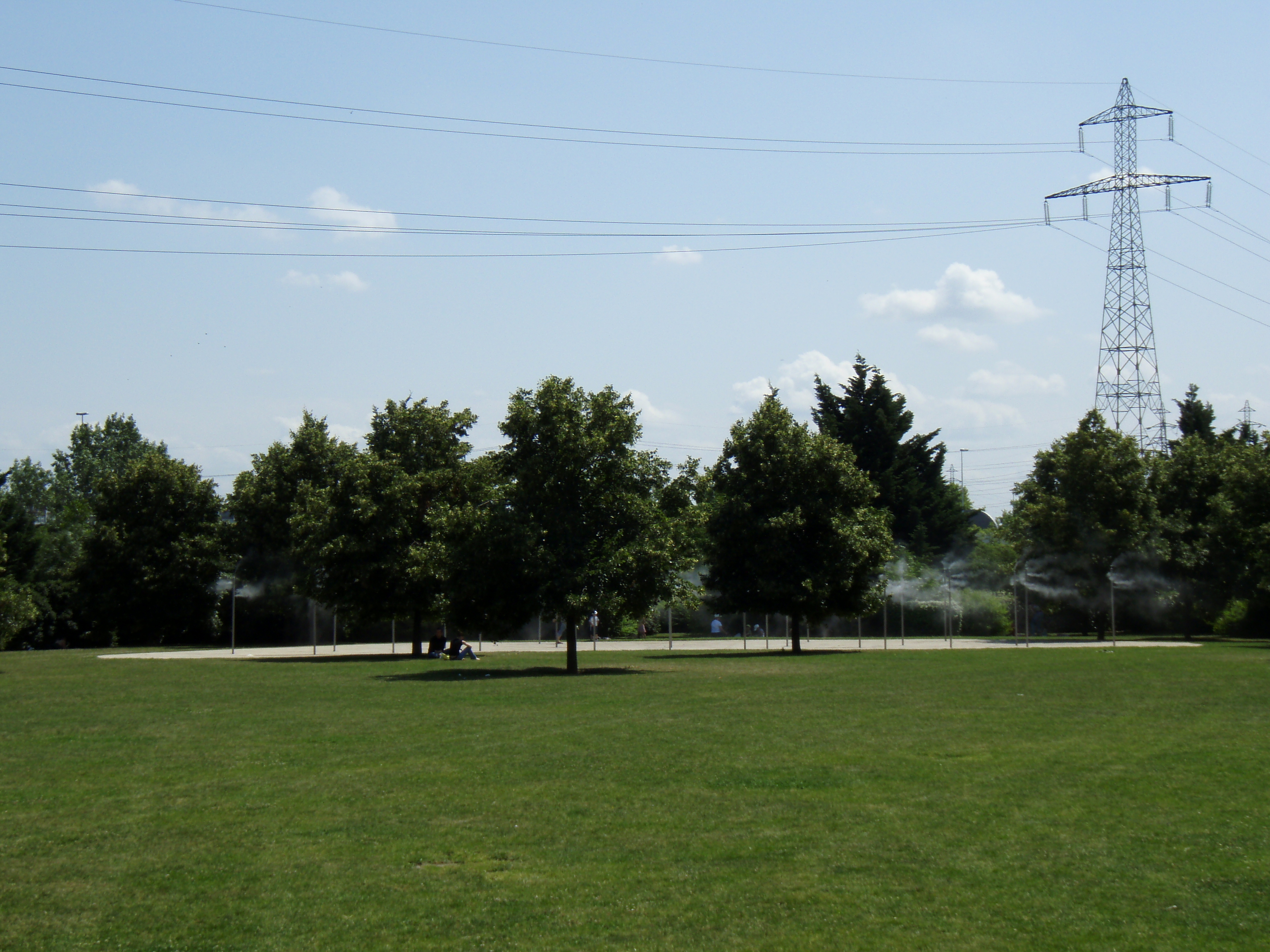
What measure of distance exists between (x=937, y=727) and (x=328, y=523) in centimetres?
3292

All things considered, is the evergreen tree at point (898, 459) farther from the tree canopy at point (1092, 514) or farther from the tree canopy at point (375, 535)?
the tree canopy at point (375, 535)

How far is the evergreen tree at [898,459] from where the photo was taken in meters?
79.2

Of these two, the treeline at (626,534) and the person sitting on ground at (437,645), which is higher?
the treeline at (626,534)

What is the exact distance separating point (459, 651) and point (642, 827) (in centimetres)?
3177

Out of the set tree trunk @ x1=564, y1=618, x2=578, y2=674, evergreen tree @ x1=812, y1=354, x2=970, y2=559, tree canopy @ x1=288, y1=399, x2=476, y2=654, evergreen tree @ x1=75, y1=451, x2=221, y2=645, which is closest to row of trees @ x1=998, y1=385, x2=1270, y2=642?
evergreen tree @ x1=812, y1=354, x2=970, y2=559

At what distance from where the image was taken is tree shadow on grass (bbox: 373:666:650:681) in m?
32.8

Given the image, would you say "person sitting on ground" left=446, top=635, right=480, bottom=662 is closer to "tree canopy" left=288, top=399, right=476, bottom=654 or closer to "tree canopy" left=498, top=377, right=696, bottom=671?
"tree canopy" left=288, top=399, right=476, bottom=654

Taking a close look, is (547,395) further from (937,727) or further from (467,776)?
(467,776)

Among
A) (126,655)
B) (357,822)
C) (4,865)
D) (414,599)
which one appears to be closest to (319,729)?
(357,822)

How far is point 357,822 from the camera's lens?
11.3 meters

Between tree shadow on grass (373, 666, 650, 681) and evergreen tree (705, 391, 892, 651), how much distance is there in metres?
12.5

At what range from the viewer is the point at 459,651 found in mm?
41969

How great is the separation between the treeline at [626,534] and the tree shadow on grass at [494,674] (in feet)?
4.80

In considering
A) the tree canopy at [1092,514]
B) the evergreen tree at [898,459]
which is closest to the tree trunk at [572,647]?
the tree canopy at [1092,514]
